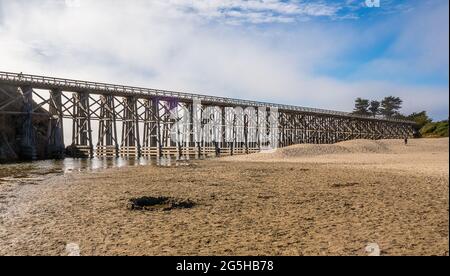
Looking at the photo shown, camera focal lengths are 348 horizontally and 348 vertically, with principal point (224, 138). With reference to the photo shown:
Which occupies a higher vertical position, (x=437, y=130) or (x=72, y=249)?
(x=437, y=130)

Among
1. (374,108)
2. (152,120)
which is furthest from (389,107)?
(152,120)

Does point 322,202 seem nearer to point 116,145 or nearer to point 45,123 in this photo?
point 116,145

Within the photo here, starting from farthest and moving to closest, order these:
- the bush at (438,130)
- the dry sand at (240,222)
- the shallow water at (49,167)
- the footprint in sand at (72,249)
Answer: the shallow water at (49,167), the footprint in sand at (72,249), the dry sand at (240,222), the bush at (438,130)

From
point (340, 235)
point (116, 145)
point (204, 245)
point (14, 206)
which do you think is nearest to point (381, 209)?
point (340, 235)

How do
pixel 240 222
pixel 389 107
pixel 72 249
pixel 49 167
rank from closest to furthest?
pixel 72 249 → pixel 240 222 → pixel 49 167 → pixel 389 107

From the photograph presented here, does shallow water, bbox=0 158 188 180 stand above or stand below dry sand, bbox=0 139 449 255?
below

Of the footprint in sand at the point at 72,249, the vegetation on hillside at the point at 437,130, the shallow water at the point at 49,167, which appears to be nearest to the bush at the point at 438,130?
the vegetation on hillside at the point at 437,130

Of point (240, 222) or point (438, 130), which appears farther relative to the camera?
point (438, 130)

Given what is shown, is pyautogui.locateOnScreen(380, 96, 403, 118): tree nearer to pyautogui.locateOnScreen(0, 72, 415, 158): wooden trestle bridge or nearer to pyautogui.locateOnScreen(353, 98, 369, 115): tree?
pyautogui.locateOnScreen(353, 98, 369, 115): tree

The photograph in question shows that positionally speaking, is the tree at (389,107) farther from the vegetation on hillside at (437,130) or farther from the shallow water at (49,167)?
the shallow water at (49,167)

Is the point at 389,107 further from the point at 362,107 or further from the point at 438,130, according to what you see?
the point at 438,130

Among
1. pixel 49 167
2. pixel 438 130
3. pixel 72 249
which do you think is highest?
pixel 438 130

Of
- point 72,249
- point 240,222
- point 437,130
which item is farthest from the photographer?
point 437,130

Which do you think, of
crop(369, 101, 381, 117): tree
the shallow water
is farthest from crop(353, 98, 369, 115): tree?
the shallow water
